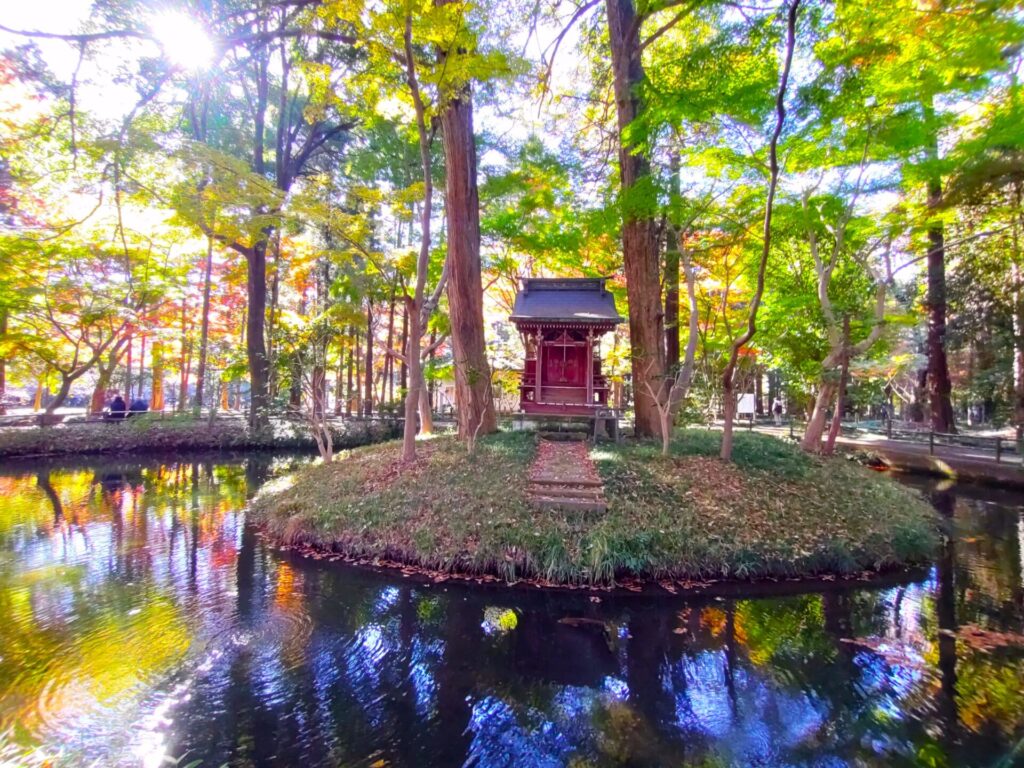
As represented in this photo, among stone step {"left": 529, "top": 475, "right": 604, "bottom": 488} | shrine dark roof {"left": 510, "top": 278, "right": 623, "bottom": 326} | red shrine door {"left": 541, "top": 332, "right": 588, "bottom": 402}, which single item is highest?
shrine dark roof {"left": 510, "top": 278, "right": 623, "bottom": 326}

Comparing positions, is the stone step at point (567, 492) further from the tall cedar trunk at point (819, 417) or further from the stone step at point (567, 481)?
the tall cedar trunk at point (819, 417)

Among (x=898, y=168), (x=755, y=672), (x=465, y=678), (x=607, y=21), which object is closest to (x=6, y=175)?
(x=607, y=21)

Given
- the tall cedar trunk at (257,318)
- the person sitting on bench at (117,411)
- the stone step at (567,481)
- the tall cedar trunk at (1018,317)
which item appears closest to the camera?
the stone step at (567,481)

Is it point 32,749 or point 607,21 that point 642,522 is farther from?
point 607,21

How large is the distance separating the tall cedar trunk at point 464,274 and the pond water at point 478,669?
14.4 feet

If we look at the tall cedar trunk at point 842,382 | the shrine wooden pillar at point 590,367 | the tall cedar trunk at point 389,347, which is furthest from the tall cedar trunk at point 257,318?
the tall cedar trunk at point 842,382

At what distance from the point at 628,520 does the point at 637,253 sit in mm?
5923

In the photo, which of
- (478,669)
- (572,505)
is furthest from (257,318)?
(478,669)

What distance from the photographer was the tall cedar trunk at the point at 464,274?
941 centimetres

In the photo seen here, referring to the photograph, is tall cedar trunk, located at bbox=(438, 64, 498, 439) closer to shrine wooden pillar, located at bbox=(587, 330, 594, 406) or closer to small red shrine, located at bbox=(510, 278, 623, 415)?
small red shrine, located at bbox=(510, 278, 623, 415)

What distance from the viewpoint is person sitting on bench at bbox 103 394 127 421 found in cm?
1543

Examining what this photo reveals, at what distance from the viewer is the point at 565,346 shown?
10.9 m

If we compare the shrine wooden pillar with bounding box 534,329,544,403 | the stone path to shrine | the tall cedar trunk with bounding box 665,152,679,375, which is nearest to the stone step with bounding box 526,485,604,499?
the stone path to shrine

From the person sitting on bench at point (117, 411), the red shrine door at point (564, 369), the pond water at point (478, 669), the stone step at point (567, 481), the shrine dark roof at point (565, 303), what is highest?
the shrine dark roof at point (565, 303)
